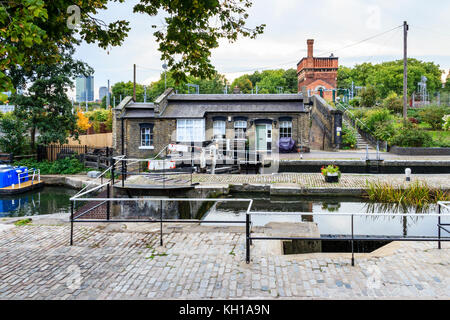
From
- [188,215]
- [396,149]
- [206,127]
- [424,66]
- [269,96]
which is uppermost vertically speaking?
[424,66]

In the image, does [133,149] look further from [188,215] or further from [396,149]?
[396,149]

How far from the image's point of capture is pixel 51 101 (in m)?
23.7

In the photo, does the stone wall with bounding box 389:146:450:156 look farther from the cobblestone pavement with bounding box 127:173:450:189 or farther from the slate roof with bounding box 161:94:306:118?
the slate roof with bounding box 161:94:306:118

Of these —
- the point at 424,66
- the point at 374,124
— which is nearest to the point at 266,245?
the point at 374,124

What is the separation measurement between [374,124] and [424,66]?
57763 mm

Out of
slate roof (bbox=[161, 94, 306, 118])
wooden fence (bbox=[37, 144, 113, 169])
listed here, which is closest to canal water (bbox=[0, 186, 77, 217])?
wooden fence (bbox=[37, 144, 113, 169])

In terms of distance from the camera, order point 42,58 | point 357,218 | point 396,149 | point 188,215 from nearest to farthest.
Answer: point 42,58 → point 357,218 → point 188,215 → point 396,149

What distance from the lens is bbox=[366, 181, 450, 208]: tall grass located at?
13.4 meters

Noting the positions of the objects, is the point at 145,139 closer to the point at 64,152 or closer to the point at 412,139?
the point at 64,152

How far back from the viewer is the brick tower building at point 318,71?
5128cm

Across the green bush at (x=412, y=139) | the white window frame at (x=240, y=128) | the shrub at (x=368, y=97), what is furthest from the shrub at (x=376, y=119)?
the white window frame at (x=240, y=128)

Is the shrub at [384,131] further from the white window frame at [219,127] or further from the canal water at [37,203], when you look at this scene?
the canal water at [37,203]

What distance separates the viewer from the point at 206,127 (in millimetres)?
26969

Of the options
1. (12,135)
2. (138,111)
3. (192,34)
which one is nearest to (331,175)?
(192,34)
